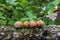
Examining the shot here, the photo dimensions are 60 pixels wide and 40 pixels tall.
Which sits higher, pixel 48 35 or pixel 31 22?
pixel 31 22

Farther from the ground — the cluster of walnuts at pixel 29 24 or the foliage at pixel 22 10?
the foliage at pixel 22 10

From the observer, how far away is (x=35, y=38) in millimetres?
1920

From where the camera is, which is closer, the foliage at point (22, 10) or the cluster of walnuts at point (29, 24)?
the cluster of walnuts at point (29, 24)

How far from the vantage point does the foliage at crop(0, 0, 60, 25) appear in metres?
2.18

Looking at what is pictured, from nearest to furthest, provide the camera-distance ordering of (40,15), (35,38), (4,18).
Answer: (35,38), (4,18), (40,15)

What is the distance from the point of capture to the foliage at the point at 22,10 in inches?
85.7

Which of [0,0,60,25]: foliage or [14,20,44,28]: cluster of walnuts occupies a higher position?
[0,0,60,25]: foliage

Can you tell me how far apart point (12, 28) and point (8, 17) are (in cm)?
37

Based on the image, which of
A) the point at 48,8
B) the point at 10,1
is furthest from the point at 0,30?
the point at 48,8

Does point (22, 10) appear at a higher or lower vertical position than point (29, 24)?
higher

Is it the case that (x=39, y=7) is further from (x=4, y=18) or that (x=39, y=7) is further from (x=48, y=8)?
(x=4, y=18)

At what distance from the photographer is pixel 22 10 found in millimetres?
2305

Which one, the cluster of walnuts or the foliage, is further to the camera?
the foliage

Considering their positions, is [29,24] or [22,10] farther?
[22,10]
